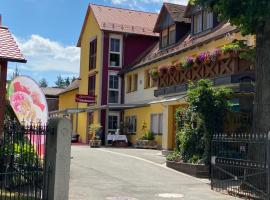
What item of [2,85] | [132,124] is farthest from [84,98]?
[2,85]

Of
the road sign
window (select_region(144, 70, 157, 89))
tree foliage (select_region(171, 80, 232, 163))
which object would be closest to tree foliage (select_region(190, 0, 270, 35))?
tree foliage (select_region(171, 80, 232, 163))

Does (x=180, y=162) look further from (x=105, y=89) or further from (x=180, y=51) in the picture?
(x=105, y=89)

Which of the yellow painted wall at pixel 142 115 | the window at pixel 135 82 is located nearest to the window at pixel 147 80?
the yellow painted wall at pixel 142 115

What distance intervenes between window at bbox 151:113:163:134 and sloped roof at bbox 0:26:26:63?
18950 mm

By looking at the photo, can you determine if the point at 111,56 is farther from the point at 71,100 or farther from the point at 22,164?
the point at 22,164

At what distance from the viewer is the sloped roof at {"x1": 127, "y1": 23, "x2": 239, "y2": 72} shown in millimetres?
26312

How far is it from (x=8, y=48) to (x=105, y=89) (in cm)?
2689

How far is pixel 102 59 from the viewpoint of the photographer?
41375 mm

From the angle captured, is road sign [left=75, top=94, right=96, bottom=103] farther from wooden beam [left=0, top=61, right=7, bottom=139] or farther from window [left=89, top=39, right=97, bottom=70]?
wooden beam [left=0, top=61, right=7, bottom=139]

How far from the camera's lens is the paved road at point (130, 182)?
14.3m

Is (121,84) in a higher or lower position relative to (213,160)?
higher

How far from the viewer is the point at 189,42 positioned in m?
30.6

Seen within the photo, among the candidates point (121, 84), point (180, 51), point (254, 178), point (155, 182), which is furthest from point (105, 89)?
point (254, 178)

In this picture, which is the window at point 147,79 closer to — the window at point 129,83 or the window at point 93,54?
the window at point 129,83
